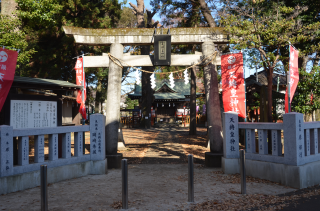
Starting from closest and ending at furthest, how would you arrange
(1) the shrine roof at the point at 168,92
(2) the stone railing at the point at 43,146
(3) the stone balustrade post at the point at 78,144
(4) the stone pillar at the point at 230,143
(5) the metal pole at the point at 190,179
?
(5) the metal pole at the point at 190,179
(2) the stone railing at the point at 43,146
(3) the stone balustrade post at the point at 78,144
(4) the stone pillar at the point at 230,143
(1) the shrine roof at the point at 168,92

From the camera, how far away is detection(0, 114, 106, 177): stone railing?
219 inches

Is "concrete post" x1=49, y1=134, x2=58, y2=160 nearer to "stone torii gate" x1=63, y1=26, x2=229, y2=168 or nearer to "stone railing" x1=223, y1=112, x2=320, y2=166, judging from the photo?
"stone torii gate" x1=63, y1=26, x2=229, y2=168

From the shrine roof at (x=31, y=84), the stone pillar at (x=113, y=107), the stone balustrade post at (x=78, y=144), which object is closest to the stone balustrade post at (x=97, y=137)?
the stone balustrade post at (x=78, y=144)

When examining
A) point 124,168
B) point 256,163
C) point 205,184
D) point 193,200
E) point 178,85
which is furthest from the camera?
point 178,85

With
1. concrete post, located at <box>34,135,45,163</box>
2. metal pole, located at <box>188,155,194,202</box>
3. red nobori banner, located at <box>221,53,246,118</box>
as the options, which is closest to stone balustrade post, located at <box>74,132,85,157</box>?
concrete post, located at <box>34,135,45,163</box>

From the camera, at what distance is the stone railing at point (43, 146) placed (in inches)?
219

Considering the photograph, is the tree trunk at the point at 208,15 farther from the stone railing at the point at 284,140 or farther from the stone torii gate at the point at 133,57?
the stone railing at the point at 284,140

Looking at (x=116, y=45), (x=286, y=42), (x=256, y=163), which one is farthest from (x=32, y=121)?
(x=286, y=42)

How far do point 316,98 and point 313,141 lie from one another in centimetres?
631

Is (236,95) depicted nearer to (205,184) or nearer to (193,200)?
(205,184)

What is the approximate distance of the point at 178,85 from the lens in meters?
37.1

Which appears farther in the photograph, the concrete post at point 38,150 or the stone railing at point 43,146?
the concrete post at point 38,150

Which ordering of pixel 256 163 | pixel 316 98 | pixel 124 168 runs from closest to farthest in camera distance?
pixel 124 168, pixel 256 163, pixel 316 98

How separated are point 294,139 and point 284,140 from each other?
284mm
